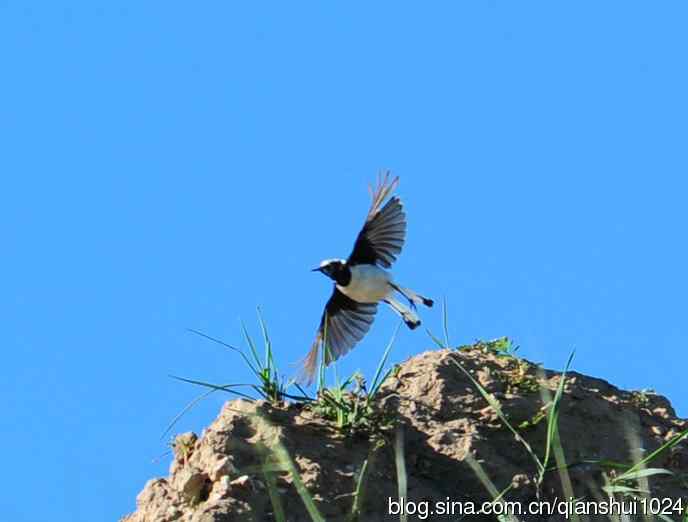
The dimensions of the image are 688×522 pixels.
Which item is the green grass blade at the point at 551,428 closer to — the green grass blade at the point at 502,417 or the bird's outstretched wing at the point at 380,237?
the green grass blade at the point at 502,417

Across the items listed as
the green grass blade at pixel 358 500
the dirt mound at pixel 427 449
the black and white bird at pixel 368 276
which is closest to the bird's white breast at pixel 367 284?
the black and white bird at pixel 368 276

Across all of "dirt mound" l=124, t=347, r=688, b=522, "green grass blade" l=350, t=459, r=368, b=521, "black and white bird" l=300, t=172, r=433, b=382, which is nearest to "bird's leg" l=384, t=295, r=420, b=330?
"black and white bird" l=300, t=172, r=433, b=382

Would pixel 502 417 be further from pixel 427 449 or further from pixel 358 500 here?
pixel 358 500

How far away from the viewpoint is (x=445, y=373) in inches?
237

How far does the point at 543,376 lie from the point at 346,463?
1095 millimetres

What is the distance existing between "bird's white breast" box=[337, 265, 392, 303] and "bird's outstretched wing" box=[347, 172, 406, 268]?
0.21ft

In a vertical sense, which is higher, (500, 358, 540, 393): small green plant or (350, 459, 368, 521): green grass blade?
(500, 358, 540, 393): small green plant

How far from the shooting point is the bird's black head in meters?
8.04

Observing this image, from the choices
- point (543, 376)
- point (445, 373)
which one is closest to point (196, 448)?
point (445, 373)

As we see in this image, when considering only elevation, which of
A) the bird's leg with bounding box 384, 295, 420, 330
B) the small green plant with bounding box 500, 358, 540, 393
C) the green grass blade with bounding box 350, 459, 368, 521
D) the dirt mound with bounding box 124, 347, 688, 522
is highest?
the bird's leg with bounding box 384, 295, 420, 330

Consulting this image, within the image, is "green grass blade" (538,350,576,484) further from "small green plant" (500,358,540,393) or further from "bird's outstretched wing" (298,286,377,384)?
"bird's outstretched wing" (298,286,377,384)

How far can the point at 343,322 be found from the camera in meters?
8.08

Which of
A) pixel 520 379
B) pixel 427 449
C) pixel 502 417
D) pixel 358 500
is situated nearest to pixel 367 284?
pixel 520 379

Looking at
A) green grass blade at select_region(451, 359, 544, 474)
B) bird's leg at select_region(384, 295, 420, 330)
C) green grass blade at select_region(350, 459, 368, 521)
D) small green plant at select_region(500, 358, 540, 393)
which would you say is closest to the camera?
green grass blade at select_region(350, 459, 368, 521)
